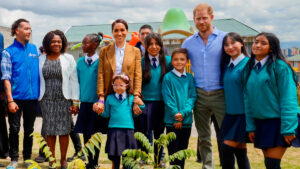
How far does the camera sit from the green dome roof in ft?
49.9

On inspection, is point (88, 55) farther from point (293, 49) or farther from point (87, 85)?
point (293, 49)

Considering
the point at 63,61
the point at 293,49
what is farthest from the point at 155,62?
the point at 293,49

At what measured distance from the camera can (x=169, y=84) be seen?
4.22m

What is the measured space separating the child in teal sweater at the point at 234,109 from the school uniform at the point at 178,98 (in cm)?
51

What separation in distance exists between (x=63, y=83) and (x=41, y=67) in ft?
1.36

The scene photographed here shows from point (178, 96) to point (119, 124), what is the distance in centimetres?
85

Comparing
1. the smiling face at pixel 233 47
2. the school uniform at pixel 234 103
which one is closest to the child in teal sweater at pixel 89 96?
the school uniform at pixel 234 103

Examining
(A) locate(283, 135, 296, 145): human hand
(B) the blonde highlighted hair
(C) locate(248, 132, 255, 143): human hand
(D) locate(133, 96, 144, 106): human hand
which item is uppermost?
(B) the blonde highlighted hair

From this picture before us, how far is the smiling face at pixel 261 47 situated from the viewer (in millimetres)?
3359

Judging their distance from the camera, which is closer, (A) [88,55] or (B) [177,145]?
(B) [177,145]

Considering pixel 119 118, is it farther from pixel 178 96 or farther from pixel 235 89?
pixel 235 89

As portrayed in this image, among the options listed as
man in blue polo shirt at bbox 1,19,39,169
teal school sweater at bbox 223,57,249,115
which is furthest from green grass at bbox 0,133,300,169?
teal school sweater at bbox 223,57,249,115

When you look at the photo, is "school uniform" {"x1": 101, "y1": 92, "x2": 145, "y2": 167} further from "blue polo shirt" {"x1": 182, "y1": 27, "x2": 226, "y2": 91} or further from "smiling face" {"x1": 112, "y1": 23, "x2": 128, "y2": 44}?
"blue polo shirt" {"x1": 182, "y1": 27, "x2": 226, "y2": 91}

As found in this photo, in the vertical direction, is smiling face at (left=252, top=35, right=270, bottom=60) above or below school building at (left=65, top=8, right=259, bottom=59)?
below
